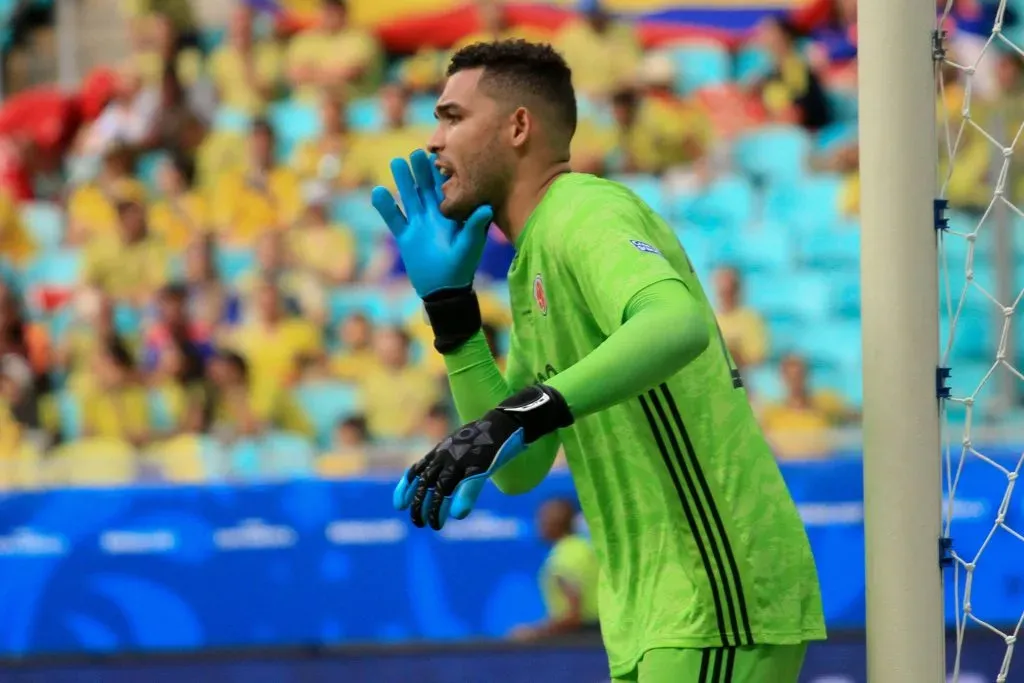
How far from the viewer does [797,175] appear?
8.88 meters

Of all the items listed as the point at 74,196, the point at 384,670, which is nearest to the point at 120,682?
the point at 384,670

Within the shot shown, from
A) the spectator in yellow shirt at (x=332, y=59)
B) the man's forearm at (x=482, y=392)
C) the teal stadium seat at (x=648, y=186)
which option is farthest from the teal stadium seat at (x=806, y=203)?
the man's forearm at (x=482, y=392)

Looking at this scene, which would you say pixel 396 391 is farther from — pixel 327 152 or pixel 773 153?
pixel 773 153

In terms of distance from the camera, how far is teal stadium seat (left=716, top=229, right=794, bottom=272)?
8445 millimetres

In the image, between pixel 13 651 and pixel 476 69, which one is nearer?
pixel 476 69

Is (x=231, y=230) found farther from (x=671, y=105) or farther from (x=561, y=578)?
(x=561, y=578)

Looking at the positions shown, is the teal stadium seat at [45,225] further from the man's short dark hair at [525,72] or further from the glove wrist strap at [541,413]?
the glove wrist strap at [541,413]

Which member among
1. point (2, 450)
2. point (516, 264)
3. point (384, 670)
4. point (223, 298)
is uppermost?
point (516, 264)

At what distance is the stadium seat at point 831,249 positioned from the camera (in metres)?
8.43

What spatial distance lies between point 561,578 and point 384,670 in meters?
0.88

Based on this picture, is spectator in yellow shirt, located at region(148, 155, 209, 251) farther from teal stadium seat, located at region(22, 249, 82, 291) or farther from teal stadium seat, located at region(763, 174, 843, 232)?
teal stadium seat, located at region(763, 174, 843, 232)

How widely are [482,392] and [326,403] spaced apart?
4608 mm

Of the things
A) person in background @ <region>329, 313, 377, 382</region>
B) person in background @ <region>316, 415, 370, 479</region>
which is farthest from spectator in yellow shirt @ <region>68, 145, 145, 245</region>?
person in background @ <region>316, 415, 370, 479</region>

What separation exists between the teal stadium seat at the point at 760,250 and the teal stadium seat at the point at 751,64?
3.99 feet
